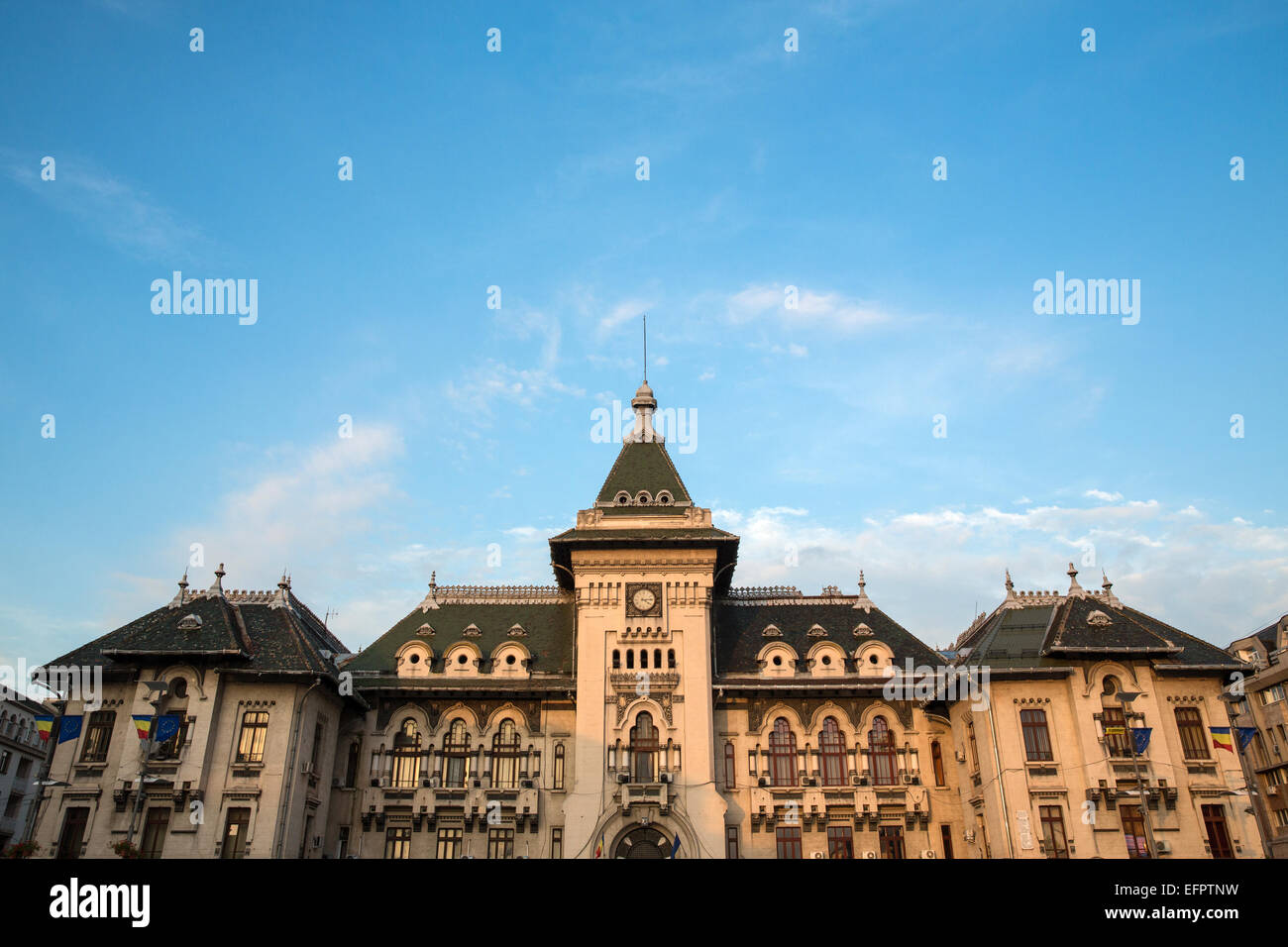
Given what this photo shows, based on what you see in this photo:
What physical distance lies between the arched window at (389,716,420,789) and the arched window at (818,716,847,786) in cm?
1914

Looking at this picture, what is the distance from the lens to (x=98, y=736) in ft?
130

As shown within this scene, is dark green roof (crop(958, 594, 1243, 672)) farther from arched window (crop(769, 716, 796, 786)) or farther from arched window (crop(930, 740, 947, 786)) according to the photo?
arched window (crop(769, 716, 796, 786))

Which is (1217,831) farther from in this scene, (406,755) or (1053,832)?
(406,755)

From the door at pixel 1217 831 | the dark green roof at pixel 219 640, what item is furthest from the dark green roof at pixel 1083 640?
the dark green roof at pixel 219 640

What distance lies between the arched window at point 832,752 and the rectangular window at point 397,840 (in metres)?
19.3

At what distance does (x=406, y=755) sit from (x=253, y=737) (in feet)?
23.1

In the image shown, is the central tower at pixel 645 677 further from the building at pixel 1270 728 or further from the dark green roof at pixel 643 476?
the building at pixel 1270 728

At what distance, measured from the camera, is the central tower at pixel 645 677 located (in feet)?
131

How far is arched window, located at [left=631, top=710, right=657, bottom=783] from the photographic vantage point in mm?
41219

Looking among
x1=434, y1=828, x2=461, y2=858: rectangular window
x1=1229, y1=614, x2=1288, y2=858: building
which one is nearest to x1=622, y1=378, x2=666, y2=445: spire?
x1=434, y1=828, x2=461, y2=858: rectangular window

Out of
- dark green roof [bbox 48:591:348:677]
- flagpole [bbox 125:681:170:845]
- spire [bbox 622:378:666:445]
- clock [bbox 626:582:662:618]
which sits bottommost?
flagpole [bbox 125:681:170:845]
